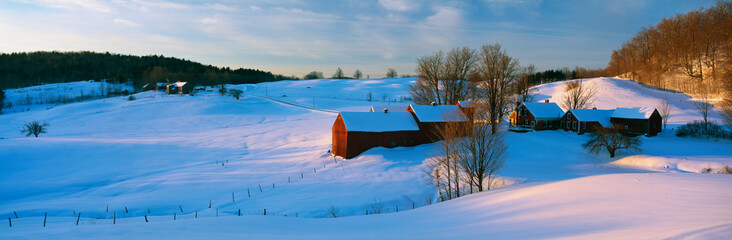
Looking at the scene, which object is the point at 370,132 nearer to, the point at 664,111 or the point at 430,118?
the point at 430,118

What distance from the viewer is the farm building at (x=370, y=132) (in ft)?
96.9

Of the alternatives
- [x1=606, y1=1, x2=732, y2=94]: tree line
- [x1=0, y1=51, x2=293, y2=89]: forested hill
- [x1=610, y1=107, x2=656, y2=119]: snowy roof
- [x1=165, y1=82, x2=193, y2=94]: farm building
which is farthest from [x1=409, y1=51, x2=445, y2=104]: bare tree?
[x1=0, y1=51, x2=293, y2=89]: forested hill

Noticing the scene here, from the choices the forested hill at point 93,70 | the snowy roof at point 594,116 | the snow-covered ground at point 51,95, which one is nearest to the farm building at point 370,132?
the snowy roof at point 594,116

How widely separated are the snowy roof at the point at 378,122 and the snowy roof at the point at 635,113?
23.5m

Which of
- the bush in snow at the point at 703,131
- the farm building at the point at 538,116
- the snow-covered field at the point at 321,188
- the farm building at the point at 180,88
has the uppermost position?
the farm building at the point at 180,88

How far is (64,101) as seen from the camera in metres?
82.2

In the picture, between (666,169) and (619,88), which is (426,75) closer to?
(666,169)

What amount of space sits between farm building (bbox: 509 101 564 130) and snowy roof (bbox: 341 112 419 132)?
15.4 meters

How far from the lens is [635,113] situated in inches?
1412

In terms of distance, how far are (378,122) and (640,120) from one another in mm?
27638

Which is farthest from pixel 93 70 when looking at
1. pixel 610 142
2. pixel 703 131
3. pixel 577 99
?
pixel 703 131

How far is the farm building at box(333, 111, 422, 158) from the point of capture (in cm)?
2953

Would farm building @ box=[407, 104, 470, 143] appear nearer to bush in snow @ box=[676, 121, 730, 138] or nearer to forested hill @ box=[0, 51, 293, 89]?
bush in snow @ box=[676, 121, 730, 138]

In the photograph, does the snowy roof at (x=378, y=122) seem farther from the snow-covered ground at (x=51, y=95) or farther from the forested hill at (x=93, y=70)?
the forested hill at (x=93, y=70)
